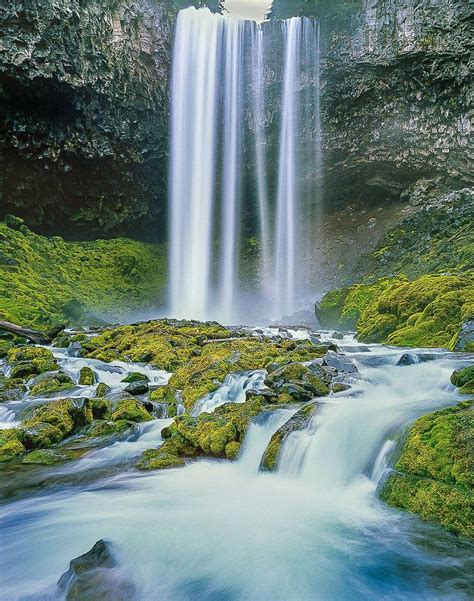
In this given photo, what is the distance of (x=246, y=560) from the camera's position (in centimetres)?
340

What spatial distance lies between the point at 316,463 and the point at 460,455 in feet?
5.15

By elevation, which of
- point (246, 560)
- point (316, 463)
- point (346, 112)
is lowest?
point (246, 560)

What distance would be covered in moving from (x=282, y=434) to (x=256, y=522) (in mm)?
1276

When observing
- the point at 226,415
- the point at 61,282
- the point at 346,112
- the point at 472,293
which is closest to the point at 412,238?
the point at 346,112

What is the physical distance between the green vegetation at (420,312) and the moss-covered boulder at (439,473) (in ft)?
18.2

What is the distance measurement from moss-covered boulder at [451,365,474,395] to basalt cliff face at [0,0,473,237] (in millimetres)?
23554

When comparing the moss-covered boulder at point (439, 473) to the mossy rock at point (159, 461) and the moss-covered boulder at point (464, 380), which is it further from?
the mossy rock at point (159, 461)

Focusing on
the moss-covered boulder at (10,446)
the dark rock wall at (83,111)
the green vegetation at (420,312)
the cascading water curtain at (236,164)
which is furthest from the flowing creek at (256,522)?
the cascading water curtain at (236,164)

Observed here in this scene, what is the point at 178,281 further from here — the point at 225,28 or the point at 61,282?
the point at 225,28

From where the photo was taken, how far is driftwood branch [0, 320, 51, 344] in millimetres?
13763

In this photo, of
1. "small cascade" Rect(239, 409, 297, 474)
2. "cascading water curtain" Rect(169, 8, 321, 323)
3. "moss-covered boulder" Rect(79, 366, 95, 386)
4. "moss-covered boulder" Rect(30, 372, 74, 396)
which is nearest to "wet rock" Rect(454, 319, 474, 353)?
"small cascade" Rect(239, 409, 297, 474)

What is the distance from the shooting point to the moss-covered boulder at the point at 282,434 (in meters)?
5.00

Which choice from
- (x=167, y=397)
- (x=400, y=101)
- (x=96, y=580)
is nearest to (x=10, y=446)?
(x=167, y=397)

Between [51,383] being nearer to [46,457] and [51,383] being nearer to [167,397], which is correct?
[167,397]
